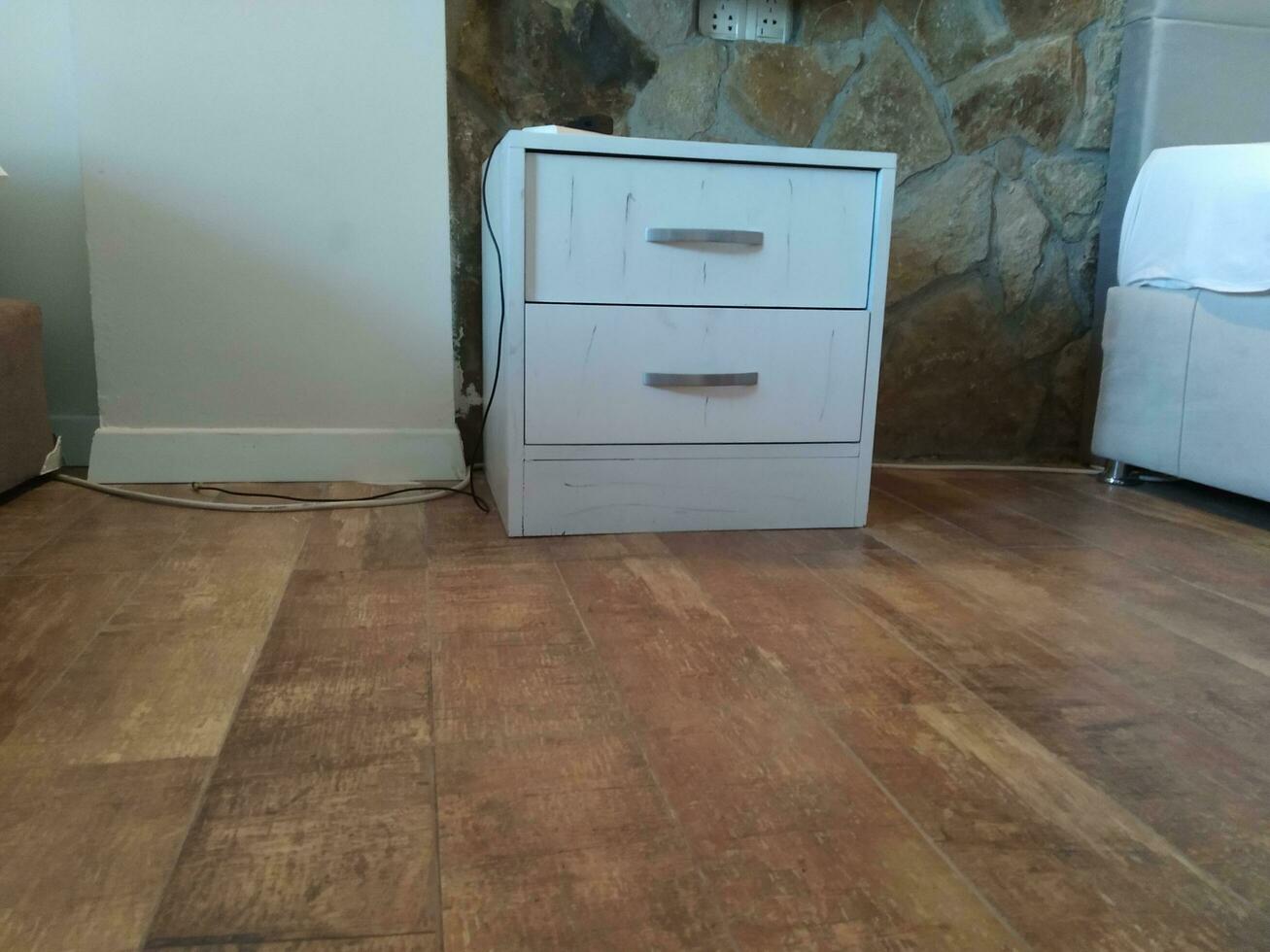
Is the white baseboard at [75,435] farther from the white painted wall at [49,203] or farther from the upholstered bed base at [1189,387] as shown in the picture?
the upholstered bed base at [1189,387]

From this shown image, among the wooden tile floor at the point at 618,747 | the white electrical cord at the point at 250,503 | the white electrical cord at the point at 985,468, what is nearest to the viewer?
the wooden tile floor at the point at 618,747

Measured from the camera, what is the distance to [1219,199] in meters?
1.57

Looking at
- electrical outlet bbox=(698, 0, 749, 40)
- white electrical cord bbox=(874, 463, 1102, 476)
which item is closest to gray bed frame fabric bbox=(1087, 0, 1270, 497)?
white electrical cord bbox=(874, 463, 1102, 476)

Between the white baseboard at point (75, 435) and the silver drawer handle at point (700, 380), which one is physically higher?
the silver drawer handle at point (700, 380)

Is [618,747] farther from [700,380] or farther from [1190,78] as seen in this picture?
[1190,78]

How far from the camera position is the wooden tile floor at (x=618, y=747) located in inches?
22.5

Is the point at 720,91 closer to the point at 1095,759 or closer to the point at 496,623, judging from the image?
the point at 496,623

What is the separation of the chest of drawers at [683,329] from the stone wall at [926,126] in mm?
360

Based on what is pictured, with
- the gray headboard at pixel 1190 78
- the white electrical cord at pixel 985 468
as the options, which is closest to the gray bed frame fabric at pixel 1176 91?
the gray headboard at pixel 1190 78

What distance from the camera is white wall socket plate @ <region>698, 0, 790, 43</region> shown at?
1.76 metres

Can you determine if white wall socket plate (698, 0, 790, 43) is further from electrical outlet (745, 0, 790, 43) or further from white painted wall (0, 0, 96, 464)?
white painted wall (0, 0, 96, 464)

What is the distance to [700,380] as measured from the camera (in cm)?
139

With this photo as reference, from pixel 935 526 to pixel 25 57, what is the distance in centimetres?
180

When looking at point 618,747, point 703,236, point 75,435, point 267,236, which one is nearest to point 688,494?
point 703,236
